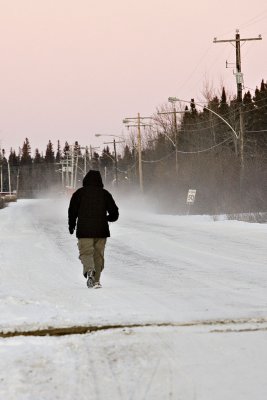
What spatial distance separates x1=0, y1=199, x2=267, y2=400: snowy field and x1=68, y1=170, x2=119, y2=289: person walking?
0.34m

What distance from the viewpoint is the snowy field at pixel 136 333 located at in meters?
3.68

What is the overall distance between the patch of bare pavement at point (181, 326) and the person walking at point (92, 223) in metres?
2.63

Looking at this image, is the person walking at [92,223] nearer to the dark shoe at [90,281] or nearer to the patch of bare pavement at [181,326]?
the dark shoe at [90,281]

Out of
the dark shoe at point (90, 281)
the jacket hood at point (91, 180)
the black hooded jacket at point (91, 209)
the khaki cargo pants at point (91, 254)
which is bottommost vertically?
the dark shoe at point (90, 281)

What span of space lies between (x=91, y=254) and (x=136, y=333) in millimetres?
3133

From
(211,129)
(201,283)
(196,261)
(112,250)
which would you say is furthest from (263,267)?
(211,129)

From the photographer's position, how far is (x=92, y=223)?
26.9 feet

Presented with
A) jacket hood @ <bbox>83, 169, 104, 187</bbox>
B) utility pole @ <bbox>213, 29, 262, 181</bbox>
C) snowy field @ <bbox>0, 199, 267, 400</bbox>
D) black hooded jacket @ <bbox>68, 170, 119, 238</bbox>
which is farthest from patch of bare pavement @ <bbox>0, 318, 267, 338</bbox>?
utility pole @ <bbox>213, 29, 262, 181</bbox>

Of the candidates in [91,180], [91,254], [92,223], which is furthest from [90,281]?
[91,180]

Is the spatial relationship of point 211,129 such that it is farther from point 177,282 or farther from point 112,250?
point 177,282

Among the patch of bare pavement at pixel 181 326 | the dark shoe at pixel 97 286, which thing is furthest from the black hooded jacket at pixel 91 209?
the patch of bare pavement at pixel 181 326

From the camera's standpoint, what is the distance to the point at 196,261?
11664 millimetres

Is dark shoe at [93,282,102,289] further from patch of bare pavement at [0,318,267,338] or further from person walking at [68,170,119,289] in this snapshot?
patch of bare pavement at [0,318,267,338]

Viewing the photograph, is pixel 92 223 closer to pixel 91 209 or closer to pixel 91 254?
pixel 91 209
